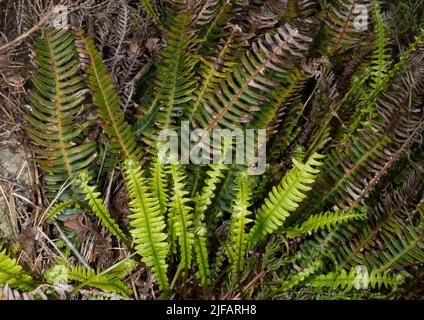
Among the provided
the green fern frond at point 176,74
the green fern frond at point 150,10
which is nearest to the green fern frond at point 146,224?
the green fern frond at point 176,74

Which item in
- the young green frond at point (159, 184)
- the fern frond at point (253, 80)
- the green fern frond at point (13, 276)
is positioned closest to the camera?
the green fern frond at point (13, 276)

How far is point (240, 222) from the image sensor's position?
5.39 ft

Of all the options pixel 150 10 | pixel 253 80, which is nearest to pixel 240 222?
pixel 253 80

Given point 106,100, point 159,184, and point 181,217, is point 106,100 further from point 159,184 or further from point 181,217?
point 181,217

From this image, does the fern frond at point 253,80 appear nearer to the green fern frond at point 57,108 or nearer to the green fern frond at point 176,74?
the green fern frond at point 176,74

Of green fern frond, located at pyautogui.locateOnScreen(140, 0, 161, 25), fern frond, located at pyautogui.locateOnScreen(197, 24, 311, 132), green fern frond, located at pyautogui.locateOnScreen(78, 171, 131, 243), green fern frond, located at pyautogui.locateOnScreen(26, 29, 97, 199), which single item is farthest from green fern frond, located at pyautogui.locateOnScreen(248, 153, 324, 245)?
green fern frond, located at pyautogui.locateOnScreen(140, 0, 161, 25)

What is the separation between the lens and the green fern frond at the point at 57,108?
1.80m

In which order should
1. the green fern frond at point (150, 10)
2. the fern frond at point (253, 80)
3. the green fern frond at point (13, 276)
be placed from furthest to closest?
the green fern frond at point (150, 10) < the fern frond at point (253, 80) < the green fern frond at point (13, 276)

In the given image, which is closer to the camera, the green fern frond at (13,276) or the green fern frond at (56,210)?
the green fern frond at (13,276)

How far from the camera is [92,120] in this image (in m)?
1.89

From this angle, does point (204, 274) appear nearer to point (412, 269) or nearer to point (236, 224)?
point (236, 224)

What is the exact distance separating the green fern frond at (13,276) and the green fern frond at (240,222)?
0.67 metres

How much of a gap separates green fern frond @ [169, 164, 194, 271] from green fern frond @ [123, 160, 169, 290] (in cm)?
5
